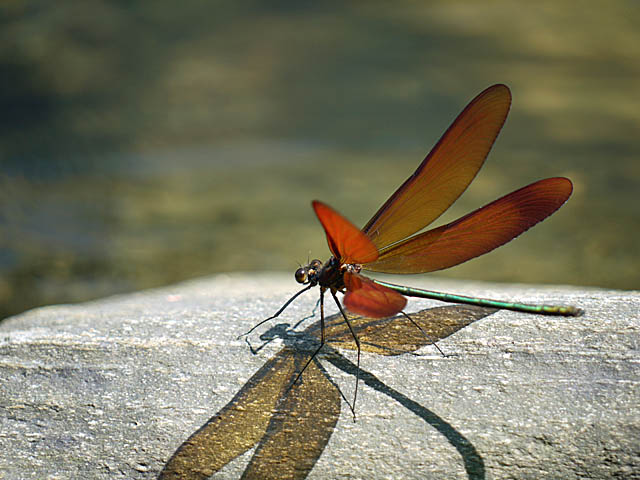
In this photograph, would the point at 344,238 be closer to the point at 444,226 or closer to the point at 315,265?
the point at 315,265

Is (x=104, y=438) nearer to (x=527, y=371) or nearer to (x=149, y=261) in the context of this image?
(x=527, y=371)

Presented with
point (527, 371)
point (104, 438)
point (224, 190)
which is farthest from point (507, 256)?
point (104, 438)

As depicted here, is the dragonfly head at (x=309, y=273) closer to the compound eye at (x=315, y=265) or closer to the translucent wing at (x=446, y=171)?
the compound eye at (x=315, y=265)

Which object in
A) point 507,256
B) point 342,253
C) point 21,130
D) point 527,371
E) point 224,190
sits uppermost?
point 21,130

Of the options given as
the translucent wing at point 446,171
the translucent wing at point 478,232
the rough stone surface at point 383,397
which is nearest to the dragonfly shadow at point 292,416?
the rough stone surface at point 383,397

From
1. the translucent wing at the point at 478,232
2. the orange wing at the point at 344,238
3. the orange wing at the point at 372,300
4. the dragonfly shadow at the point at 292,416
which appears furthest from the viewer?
the translucent wing at the point at 478,232

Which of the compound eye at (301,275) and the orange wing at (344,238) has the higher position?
the orange wing at (344,238)
